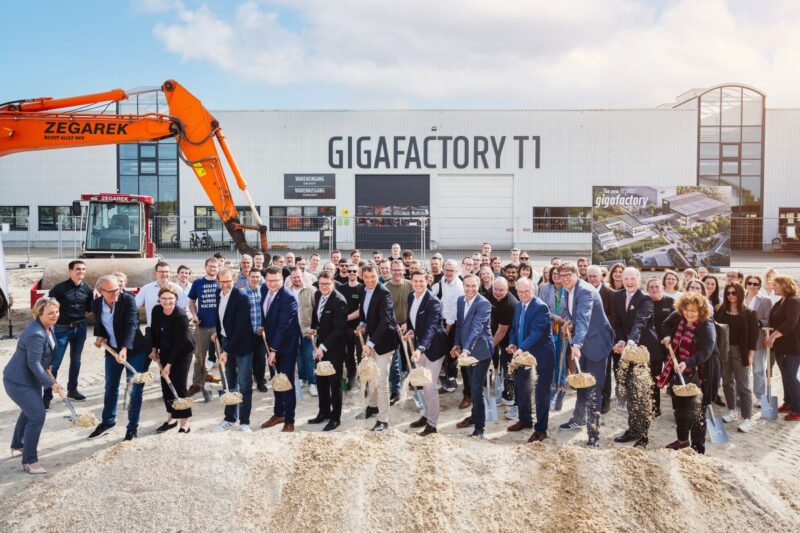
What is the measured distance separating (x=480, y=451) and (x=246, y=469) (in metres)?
2.22

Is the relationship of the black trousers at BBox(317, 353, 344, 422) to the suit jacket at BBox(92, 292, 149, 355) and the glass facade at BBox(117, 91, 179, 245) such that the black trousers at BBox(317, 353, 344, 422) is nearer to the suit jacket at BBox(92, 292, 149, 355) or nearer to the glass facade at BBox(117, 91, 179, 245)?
the suit jacket at BBox(92, 292, 149, 355)

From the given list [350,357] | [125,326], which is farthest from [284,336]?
[125,326]

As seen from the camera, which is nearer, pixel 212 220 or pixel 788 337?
pixel 788 337

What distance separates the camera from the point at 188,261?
20234 millimetres

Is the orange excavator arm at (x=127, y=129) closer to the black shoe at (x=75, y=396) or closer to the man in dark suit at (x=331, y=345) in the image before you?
the black shoe at (x=75, y=396)

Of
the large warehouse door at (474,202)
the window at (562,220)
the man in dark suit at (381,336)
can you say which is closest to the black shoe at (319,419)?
the man in dark suit at (381,336)

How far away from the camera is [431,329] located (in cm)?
682

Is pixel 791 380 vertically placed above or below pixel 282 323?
below

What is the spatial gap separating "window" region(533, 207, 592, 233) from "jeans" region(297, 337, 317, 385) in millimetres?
18686

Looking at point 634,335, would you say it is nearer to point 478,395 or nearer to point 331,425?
point 478,395

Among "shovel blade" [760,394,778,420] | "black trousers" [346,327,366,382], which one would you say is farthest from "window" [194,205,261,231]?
"shovel blade" [760,394,778,420]

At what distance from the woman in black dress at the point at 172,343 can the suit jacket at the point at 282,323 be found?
0.92 m

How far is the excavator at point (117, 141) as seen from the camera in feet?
42.6

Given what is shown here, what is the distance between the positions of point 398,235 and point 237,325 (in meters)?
→ 18.2
